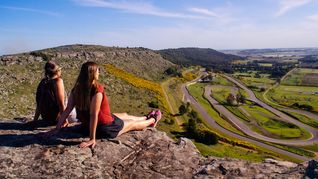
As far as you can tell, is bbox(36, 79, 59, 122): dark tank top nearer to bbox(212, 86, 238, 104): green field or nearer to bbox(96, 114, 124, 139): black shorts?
bbox(96, 114, 124, 139): black shorts

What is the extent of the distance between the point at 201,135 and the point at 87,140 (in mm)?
47669

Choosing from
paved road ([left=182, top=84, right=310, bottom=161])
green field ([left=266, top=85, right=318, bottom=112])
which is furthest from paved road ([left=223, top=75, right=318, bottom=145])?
paved road ([left=182, top=84, right=310, bottom=161])

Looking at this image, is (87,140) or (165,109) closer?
(87,140)

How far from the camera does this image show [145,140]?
9.23m

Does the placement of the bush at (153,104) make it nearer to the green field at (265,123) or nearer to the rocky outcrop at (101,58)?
the rocky outcrop at (101,58)

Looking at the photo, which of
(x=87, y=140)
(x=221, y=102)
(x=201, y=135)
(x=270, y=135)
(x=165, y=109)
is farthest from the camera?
(x=221, y=102)

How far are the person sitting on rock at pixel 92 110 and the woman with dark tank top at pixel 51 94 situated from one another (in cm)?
109

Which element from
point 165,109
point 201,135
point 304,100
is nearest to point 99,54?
point 165,109

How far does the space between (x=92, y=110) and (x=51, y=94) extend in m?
2.24

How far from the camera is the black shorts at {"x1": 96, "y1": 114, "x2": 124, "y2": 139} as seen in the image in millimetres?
8852

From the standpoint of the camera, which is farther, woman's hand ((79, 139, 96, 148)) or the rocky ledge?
woman's hand ((79, 139, 96, 148))

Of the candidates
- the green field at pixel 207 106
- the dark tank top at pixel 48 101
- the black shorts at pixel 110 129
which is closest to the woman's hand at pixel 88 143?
the black shorts at pixel 110 129

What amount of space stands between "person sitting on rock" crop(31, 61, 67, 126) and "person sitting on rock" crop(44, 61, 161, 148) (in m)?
1.09

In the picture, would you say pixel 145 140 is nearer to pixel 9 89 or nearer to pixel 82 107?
pixel 82 107
